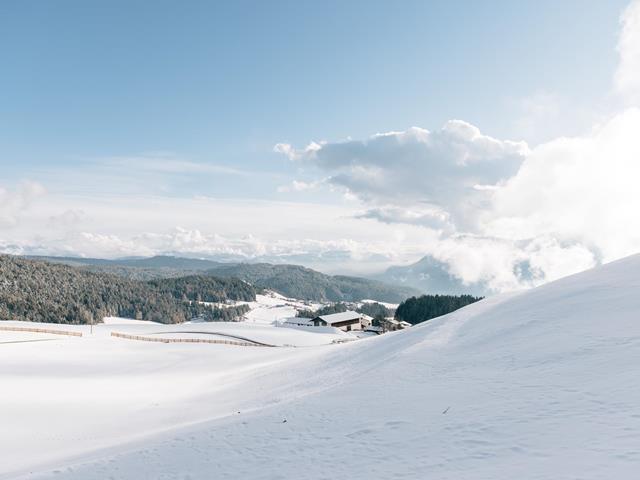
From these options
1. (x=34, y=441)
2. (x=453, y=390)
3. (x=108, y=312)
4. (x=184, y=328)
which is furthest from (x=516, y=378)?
(x=108, y=312)

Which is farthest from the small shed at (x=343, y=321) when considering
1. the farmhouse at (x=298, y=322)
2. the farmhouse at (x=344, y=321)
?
the farmhouse at (x=298, y=322)

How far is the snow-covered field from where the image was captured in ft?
30.5

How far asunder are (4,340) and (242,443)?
172ft

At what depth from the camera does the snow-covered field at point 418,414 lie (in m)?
9.28

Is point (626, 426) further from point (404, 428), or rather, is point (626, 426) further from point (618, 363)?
point (404, 428)

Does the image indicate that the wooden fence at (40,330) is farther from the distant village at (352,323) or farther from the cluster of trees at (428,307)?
the cluster of trees at (428,307)

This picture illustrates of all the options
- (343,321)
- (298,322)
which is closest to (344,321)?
(343,321)

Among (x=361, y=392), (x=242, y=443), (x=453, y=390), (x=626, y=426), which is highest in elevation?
(x=626, y=426)

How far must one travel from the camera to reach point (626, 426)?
28.9ft

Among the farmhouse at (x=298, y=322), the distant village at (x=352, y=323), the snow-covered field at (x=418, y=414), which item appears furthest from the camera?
the farmhouse at (x=298, y=322)

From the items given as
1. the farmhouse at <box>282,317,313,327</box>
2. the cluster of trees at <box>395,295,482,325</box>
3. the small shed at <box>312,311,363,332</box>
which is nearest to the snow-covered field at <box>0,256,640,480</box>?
the small shed at <box>312,311,363,332</box>

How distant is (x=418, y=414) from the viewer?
1290 centimetres

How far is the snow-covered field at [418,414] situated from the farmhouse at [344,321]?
8036cm

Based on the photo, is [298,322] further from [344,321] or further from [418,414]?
[418,414]
